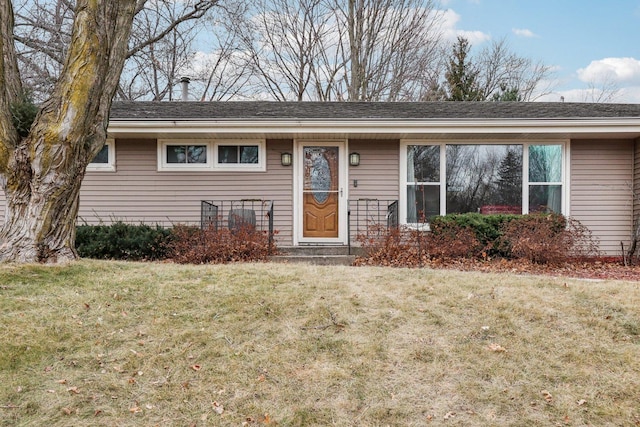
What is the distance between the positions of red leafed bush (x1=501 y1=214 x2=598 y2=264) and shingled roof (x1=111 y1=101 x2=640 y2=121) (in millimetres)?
1979

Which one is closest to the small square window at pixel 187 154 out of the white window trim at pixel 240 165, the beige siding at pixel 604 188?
the white window trim at pixel 240 165

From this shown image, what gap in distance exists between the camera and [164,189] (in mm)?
8344

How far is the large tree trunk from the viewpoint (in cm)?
462

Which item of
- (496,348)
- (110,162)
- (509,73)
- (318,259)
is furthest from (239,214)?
(509,73)

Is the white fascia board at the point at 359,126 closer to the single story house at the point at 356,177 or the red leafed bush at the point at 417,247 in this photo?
the single story house at the point at 356,177

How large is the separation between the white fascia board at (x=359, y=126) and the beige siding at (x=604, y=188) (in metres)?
0.74

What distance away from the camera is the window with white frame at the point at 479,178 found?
8281 millimetres

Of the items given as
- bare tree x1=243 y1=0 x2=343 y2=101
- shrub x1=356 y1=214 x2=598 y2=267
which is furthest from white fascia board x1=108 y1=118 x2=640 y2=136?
bare tree x1=243 y1=0 x2=343 y2=101

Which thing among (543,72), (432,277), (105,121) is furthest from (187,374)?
(543,72)

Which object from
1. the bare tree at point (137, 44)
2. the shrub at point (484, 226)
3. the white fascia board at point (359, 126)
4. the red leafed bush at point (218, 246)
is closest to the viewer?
the red leafed bush at point (218, 246)

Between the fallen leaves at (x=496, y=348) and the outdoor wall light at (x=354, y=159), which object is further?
the outdoor wall light at (x=354, y=159)

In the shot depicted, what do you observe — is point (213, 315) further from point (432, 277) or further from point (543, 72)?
point (543, 72)

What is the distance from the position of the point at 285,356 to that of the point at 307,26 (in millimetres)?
17686

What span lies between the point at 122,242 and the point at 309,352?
5.14 metres
